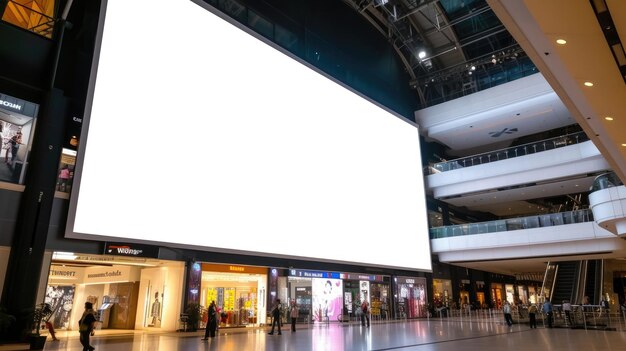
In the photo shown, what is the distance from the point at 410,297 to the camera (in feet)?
90.5

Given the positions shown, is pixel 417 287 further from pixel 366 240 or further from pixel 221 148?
pixel 221 148

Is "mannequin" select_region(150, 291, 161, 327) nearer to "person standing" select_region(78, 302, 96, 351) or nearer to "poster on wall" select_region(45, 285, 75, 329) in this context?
"poster on wall" select_region(45, 285, 75, 329)

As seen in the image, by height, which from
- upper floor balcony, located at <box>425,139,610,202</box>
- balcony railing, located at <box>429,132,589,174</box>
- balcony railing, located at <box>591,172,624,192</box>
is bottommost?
balcony railing, located at <box>591,172,624,192</box>

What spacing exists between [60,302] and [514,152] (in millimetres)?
27501

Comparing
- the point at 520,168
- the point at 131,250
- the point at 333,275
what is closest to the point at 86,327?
the point at 131,250

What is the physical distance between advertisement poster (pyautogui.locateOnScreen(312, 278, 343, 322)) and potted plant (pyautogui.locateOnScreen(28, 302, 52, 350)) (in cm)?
1244

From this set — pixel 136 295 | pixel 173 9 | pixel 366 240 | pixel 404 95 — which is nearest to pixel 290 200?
pixel 366 240

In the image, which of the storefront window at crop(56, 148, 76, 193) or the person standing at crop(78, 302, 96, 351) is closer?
the person standing at crop(78, 302, 96, 351)

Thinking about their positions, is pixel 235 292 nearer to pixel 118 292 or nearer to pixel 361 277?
pixel 118 292

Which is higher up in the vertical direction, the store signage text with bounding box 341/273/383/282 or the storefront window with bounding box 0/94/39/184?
the storefront window with bounding box 0/94/39/184

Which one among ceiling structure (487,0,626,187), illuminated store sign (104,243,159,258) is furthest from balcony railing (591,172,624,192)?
illuminated store sign (104,243,159,258)

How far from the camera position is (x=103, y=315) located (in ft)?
62.4

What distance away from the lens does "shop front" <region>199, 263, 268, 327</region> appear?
57.2 ft

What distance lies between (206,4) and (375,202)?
43.9 feet
